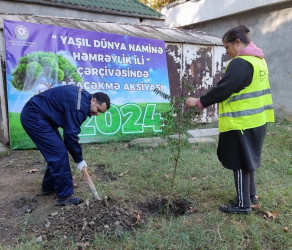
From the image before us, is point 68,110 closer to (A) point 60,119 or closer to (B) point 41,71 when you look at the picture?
(A) point 60,119

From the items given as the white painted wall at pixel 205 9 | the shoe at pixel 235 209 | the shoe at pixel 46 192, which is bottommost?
the shoe at pixel 235 209

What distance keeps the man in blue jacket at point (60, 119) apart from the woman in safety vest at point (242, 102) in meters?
1.15

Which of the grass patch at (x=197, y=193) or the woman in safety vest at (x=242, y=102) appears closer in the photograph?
the grass patch at (x=197, y=193)

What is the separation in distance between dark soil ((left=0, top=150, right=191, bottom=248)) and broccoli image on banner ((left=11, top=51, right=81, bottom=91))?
2352 mm

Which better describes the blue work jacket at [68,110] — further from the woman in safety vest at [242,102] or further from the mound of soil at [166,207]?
the woman in safety vest at [242,102]

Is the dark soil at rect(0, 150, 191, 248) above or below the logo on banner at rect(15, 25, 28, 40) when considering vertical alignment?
below

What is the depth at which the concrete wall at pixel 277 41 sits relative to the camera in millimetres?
9391

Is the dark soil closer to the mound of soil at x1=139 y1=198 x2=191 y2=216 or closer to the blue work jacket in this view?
the mound of soil at x1=139 y1=198 x2=191 y2=216

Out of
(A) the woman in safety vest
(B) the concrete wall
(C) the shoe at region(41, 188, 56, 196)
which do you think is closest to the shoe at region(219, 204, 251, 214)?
(A) the woman in safety vest

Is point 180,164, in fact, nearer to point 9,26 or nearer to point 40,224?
point 40,224

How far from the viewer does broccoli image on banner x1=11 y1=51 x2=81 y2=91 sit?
5.72m

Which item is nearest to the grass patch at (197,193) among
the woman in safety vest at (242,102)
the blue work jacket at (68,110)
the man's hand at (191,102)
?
the woman in safety vest at (242,102)

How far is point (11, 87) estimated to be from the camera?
18.6 ft

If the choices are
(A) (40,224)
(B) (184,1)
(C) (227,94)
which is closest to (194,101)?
(C) (227,94)
